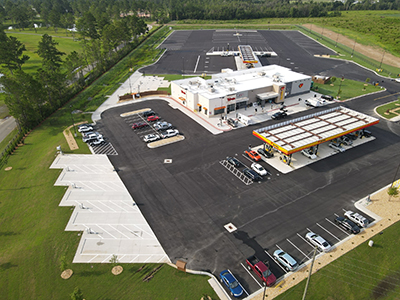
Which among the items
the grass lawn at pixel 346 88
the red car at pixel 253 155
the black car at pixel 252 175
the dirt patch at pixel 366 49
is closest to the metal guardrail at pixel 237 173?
the black car at pixel 252 175

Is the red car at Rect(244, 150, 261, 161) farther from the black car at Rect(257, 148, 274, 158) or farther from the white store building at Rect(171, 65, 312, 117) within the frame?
the white store building at Rect(171, 65, 312, 117)

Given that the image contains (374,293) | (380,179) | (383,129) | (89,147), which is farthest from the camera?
(383,129)

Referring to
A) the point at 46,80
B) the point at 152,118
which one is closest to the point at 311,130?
the point at 152,118

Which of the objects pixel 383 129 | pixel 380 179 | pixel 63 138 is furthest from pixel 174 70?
pixel 380 179

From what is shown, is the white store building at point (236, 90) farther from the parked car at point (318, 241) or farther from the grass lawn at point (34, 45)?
the grass lawn at point (34, 45)

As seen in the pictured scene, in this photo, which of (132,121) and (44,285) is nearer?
(44,285)

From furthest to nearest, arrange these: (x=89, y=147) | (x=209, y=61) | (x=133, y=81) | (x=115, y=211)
Answer: (x=209, y=61)
(x=133, y=81)
(x=89, y=147)
(x=115, y=211)

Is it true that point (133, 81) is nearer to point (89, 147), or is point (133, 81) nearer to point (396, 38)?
point (89, 147)
